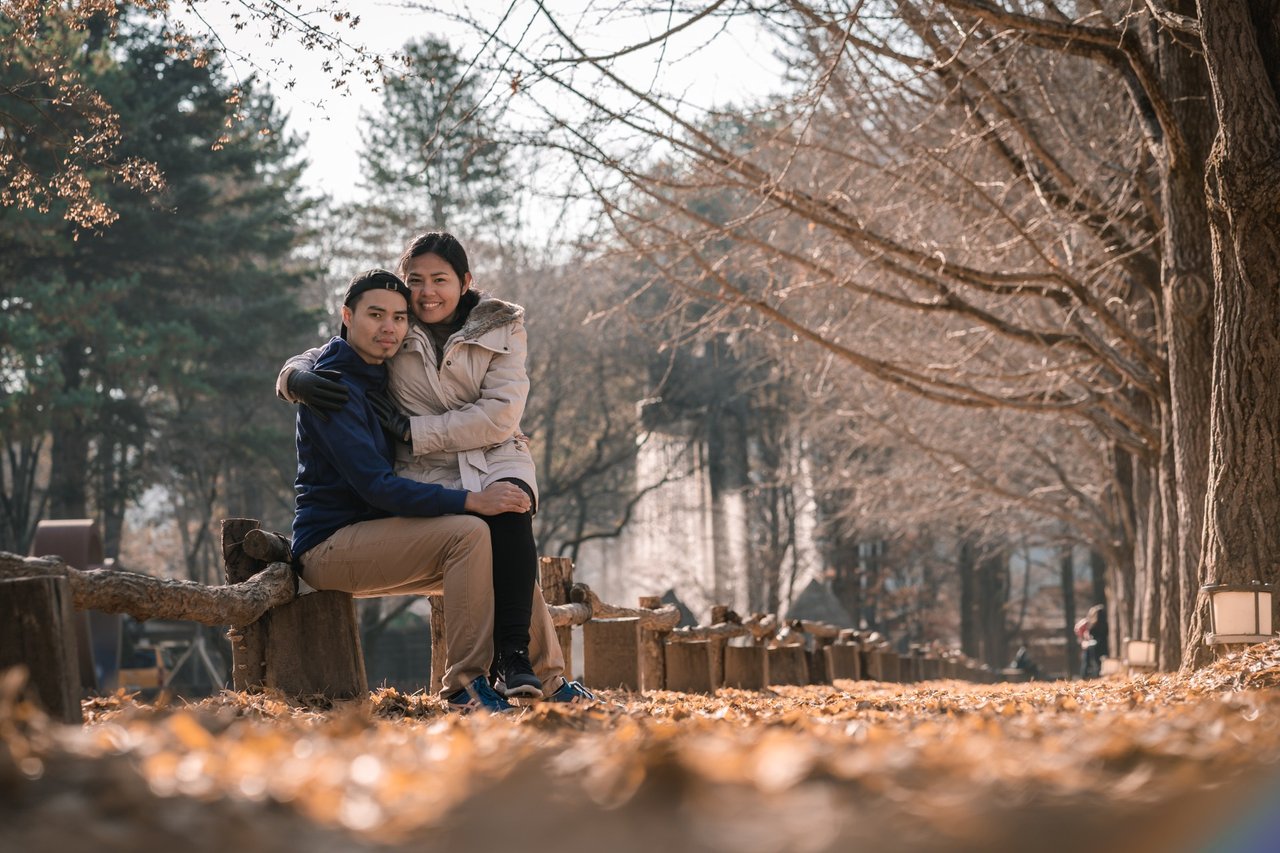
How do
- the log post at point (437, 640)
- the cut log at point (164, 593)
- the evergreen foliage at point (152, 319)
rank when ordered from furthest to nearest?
the evergreen foliage at point (152, 319), the log post at point (437, 640), the cut log at point (164, 593)

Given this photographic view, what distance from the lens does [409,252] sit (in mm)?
5828

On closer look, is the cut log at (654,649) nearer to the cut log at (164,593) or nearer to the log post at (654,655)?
the log post at (654,655)

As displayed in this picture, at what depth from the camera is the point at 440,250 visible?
5785 millimetres

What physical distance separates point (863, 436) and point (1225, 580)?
12.9 m

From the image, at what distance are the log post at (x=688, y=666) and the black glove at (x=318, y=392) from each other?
15.9ft

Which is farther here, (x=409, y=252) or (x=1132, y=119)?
(x=1132, y=119)

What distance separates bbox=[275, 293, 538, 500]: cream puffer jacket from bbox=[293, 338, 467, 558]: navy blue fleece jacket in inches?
4.9

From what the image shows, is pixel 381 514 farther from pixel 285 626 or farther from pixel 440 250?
pixel 440 250

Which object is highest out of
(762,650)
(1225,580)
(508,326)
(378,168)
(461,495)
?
(378,168)

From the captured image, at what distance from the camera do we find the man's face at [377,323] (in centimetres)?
553

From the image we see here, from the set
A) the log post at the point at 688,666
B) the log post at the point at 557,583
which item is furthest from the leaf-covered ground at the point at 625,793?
the log post at the point at 688,666

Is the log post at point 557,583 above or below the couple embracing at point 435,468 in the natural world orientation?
below

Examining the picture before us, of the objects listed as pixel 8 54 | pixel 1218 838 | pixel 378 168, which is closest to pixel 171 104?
pixel 378 168

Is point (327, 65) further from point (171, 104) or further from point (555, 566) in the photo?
point (171, 104)
